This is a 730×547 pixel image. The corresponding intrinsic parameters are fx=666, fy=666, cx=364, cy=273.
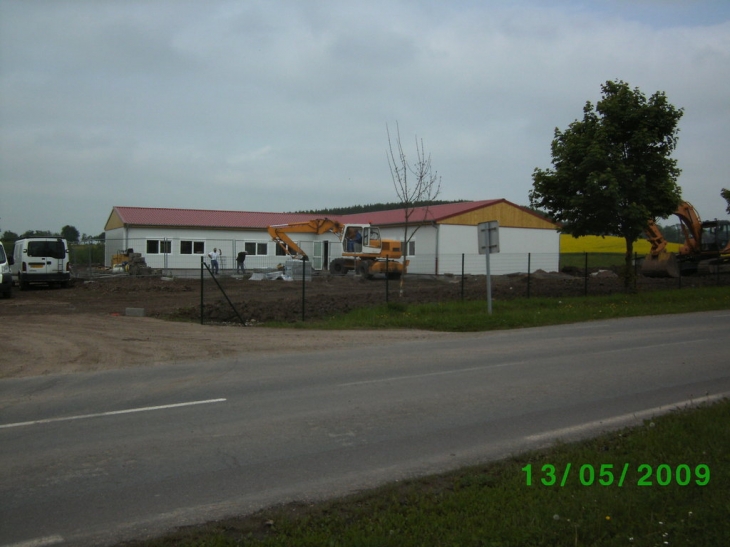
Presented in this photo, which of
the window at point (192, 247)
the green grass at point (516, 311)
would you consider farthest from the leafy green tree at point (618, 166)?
the window at point (192, 247)

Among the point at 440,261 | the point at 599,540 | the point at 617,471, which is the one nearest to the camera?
the point at 599,540

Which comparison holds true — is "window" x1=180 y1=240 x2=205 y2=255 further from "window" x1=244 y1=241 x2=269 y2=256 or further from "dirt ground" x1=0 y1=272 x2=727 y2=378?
"dirt ground" x1=0 y1=272 x2=727 y2=378

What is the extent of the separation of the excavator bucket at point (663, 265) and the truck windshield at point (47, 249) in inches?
1151

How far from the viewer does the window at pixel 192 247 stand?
49.1 meters

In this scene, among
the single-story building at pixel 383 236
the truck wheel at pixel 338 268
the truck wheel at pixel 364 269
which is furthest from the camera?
the single-story building at pixel 383 236

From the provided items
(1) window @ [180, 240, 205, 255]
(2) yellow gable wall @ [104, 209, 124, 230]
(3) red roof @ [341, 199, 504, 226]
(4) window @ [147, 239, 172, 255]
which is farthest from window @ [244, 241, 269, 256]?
(2) yellow gable wall @ [104, 209, 124, 230]

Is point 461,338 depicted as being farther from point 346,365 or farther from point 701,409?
point 701,409

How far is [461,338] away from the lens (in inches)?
631

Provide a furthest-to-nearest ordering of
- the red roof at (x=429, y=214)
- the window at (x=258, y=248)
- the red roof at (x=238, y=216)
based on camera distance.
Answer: the window at (x=258, y=248) < the red roof at (x=238, y=216) < the red roof at (x=429, y=214)

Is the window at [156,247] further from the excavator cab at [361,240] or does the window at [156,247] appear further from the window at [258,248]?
the excavator cab at [361,240]

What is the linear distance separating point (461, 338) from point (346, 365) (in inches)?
199

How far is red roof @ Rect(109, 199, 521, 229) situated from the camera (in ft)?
154

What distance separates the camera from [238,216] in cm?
5525

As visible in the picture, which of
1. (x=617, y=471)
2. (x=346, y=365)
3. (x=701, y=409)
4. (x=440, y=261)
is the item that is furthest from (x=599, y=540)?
(x=440, y=261)
